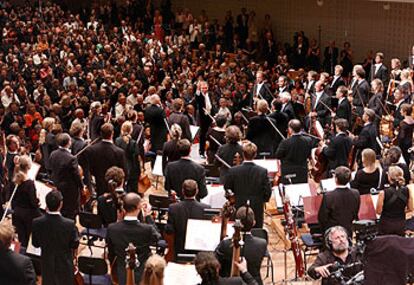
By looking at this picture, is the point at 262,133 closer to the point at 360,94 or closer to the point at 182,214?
the point at 360,94

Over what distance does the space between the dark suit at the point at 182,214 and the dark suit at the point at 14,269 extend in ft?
5.71

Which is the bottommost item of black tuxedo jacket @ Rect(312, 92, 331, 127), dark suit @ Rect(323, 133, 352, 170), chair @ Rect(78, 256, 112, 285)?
chair @ Rect(78, 256, 112, 285)

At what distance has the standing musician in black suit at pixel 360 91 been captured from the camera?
1370 centimetres

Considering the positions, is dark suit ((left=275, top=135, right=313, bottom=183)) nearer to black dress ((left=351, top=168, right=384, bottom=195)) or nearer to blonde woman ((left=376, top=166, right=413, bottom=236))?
black dress ((left=351, top=168, right=384, bottom=195))

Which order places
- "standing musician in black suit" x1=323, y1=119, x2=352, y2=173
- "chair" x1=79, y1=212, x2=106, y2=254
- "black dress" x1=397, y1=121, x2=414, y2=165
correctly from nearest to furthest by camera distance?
1. "chair" x1=79, y1=212, x2=106, y2=254
2. "standing musician in black suit" x1=323, y1=119, x2=352, y2=173
3. "black dress" x1=397, y1=121, x2=414, y2=165

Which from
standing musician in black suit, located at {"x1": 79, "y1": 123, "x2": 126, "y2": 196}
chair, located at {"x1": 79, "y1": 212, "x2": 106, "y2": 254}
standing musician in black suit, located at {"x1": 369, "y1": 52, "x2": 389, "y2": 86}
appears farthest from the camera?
standing musician in black suit, located at {"x1": 369, "y1": 52, "x2": 389, "y2": 86}

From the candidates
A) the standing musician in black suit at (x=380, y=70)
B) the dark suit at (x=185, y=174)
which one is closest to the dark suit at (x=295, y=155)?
the dark suit at (x=185, y=174)

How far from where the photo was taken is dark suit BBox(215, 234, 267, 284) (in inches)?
245

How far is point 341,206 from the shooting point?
7.70 m

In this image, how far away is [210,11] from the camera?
25531mm

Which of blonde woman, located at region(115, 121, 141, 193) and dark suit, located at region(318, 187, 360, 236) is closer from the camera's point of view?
dark suit, located at region(318, 187, 360, 236)

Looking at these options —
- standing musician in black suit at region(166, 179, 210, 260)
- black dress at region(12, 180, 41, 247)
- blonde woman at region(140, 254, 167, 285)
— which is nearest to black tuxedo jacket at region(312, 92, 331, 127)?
standing musician in black suit at region(166, 179, 210, 260)

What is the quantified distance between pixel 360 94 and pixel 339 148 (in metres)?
3.77

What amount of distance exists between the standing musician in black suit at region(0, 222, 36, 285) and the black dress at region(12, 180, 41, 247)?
1.84 m
